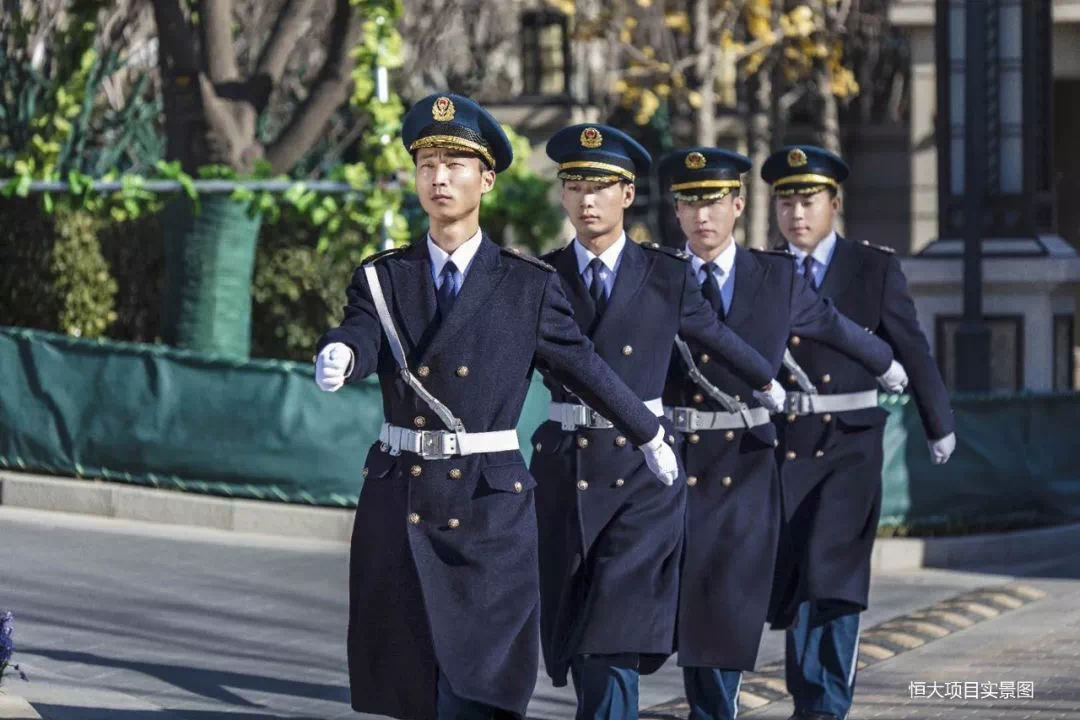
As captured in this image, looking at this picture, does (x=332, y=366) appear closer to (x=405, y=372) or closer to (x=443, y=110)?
(x=405, y=372)

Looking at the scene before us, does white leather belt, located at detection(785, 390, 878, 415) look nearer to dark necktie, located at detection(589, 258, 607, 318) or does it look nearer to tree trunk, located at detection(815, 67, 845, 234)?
dark necktie, located at detection(589, 258, 607, 318)

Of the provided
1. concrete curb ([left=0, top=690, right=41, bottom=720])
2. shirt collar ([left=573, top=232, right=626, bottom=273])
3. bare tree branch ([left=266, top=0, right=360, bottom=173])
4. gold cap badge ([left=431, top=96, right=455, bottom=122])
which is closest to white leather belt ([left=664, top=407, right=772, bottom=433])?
shirt collar ([left=573, top=232, right=626, bottom=273])

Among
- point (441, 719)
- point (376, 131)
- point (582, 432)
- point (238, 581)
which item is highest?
point (376, 131)

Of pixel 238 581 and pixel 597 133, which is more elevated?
pixel 597 133

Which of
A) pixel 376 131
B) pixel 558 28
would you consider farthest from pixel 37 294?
pixel 558 28

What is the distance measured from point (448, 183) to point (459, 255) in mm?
205

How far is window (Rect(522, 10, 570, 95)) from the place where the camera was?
120 feet

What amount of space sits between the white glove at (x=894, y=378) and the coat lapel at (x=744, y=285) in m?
0.77

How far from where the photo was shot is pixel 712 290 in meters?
7.65

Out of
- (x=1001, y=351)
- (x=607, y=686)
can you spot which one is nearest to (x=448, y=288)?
(x=607, y=686)

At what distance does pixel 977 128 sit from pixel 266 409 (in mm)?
5249

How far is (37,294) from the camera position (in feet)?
53.1

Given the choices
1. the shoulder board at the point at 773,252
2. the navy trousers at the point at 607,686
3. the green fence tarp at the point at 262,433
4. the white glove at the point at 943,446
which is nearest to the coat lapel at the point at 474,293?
the navy trousers at the point at 607,686

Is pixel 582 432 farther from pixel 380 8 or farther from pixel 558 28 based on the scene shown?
pixel 558 28
